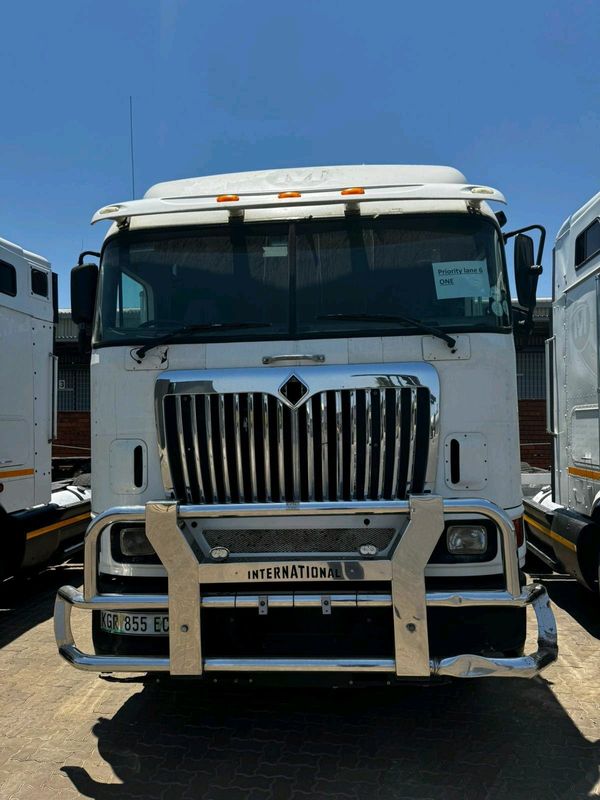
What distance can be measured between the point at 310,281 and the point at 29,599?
15.3 ft

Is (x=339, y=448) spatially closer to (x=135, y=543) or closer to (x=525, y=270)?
(x=135, y=543)

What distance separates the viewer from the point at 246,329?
3359mm

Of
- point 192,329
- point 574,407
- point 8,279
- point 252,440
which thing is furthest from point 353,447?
point 8,279

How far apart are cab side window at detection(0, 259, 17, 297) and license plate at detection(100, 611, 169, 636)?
3656mm

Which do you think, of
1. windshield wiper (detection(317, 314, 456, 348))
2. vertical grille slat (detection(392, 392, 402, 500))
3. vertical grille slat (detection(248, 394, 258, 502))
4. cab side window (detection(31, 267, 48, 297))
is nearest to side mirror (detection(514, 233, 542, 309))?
windshield wiper (detection(317, 314, 456, 348))

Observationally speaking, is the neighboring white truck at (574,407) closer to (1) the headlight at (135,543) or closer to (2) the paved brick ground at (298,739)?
(2) the paved brick ground at (298,739)

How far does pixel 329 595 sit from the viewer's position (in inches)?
113

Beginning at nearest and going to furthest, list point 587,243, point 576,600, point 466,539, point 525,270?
1. point 466,539
2. point 525,270
3. point 587,243
4. point 576,600

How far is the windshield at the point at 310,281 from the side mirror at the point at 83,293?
1.26ft

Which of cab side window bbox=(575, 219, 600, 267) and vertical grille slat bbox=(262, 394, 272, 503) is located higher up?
cab side window bbox=(575, 219, 600, 267)

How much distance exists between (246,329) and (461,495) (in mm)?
1427

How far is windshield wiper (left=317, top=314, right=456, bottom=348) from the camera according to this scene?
3.21 meters

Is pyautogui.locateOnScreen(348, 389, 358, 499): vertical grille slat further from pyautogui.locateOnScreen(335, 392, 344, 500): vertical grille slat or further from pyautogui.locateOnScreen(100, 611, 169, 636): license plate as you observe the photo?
pyautogui.locateOnScreen(100, 611, 169, 636): license plate

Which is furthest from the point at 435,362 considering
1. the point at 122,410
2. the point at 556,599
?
the point at 556,599
